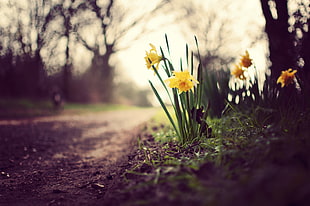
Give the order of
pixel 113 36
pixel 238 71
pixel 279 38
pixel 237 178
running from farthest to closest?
pixel 113 36
pixel 238 71
pixel 279 38
pixel 237 178

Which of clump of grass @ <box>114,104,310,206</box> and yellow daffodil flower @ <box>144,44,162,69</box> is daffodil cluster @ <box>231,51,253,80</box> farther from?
clump of grass @ <box>114,104,310,206</box>

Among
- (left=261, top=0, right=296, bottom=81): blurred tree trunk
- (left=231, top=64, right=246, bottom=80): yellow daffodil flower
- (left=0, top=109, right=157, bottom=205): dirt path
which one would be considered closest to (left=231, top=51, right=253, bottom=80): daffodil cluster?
(left=231, top=64, right=246, bottom=80): yellow daffodil flower

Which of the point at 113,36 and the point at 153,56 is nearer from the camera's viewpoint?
the point at 153,56

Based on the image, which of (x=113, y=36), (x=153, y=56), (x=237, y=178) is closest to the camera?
(x=237, y=178)

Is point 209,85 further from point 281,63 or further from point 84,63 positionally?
point 84,63

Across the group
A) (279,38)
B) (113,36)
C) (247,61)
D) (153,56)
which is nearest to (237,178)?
(153,56)

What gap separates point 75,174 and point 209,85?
222 cm

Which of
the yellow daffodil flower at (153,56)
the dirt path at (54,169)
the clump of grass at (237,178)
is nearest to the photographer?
the clump of grass at (237,178)

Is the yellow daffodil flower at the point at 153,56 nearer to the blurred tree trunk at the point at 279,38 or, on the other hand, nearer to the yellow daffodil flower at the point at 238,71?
the yellow daffodil flower at the point at 238,71

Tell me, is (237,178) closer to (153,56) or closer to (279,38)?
(153,56)

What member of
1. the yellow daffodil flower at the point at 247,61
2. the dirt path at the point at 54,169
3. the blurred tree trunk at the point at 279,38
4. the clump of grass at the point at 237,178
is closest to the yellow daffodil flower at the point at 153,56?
the clump of grass at the point at 237,178

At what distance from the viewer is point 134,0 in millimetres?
10414

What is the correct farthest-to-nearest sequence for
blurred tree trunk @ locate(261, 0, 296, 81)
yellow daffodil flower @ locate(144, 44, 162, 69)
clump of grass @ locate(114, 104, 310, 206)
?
blurred tree trunk @ locate(261, 0, 296, 81) → yellow daffodil flower @ locate(144, 44, 162, 69) → clump of grass @ locate(114, 104, 310, 206)

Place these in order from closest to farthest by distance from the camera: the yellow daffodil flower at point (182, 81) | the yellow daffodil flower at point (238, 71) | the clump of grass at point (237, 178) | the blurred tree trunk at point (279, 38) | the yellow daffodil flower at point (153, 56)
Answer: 1. the clump of grass at point (237, 178)
2. the yellow daffodil flower at point (182, 81)
3. the yellow daffodil flower at point (153, 56)
4. the blurred tree trunk at point (279, 38)
5. the yellow daffodil flower at point (238, 71)
